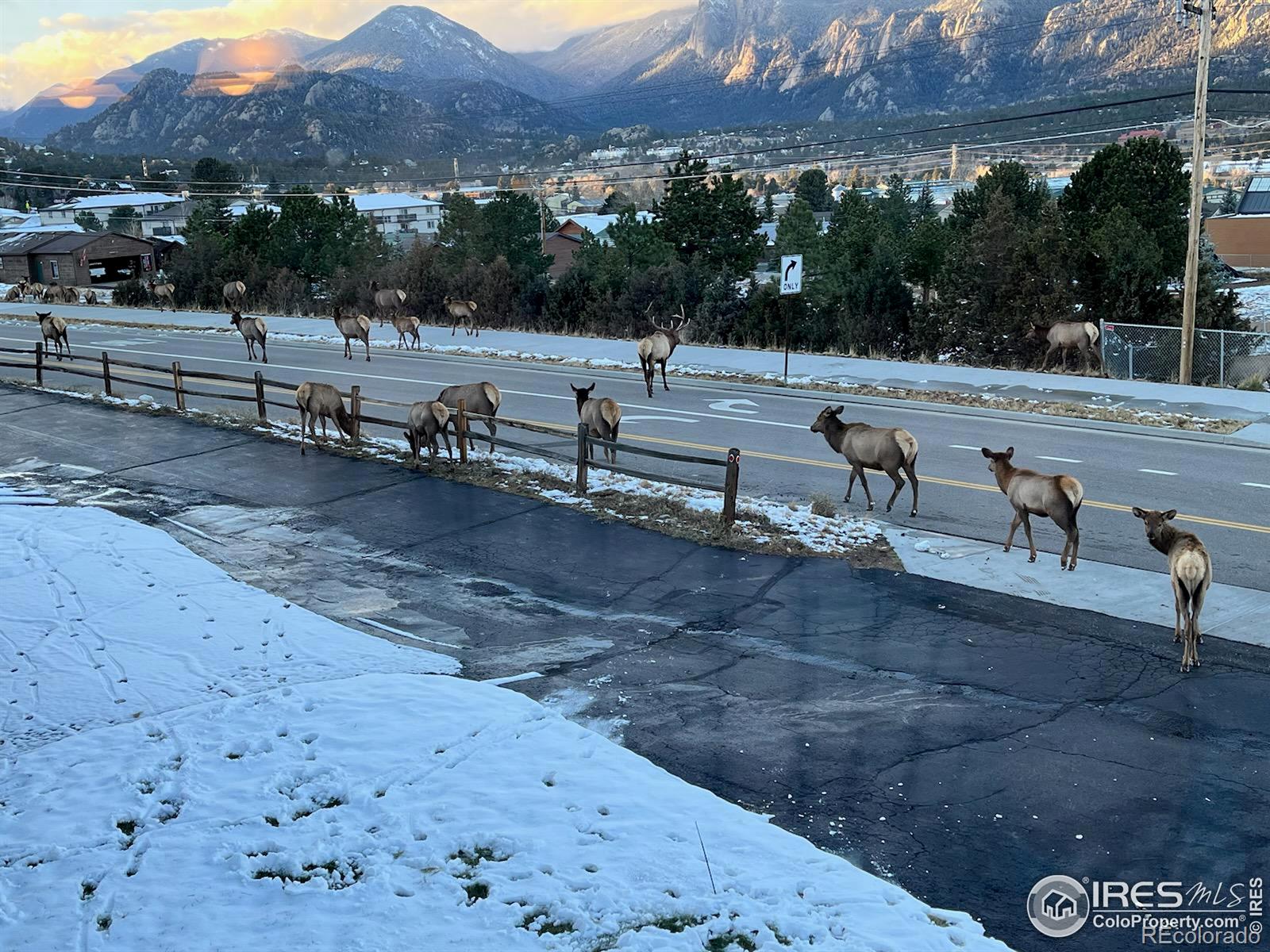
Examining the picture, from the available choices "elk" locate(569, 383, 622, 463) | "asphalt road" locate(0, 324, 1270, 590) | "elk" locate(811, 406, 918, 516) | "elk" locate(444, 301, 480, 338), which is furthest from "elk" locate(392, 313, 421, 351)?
"elk" locate(811, 406, 918, 516)

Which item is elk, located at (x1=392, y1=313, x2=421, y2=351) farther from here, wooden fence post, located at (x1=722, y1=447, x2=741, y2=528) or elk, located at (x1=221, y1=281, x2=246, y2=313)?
wooden fence post, located at (x1=722, y1=447, x2=741, y2=528)

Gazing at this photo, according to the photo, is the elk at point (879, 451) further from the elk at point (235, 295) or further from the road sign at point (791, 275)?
the elk at point (235, 295)

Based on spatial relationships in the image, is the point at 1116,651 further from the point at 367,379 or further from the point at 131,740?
the point at 367,379

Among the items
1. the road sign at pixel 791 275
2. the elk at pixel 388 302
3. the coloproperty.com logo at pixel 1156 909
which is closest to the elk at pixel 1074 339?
the road sign at pixel 791 275

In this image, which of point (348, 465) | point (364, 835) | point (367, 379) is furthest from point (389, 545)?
point (367, 379)

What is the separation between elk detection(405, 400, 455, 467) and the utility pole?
730 inches

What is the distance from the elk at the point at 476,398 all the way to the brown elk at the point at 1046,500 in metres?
9.83

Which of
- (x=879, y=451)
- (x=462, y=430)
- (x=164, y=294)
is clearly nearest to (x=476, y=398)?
(x=462, y=430)

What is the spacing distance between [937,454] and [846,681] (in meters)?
10.6

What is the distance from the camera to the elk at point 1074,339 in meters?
28.8

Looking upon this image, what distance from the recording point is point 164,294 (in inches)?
2308

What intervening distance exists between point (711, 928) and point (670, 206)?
43.8 metres

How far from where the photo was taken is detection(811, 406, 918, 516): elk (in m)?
16.1

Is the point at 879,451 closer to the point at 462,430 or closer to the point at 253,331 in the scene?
the point at 462,430
